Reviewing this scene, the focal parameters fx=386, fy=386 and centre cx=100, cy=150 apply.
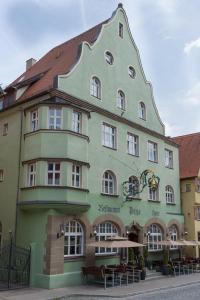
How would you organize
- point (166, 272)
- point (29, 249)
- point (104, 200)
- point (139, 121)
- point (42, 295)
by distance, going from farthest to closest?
point (139, 121)
point (166, 272)
point (104, 200)
point (29, 249)
point (42, 295)

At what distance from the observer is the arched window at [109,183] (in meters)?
25.2

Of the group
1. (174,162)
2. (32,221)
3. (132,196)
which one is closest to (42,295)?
(32,221)

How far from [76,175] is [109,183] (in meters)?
3.94

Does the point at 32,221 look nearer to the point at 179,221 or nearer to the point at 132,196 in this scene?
the point at 132,196

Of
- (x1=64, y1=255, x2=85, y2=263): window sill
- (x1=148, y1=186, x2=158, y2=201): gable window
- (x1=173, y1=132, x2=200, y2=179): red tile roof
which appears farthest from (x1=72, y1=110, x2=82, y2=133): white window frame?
(x1=173, y1=132, x2=200, y2=179): red tile roof

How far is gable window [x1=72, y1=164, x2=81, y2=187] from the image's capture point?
2206 centimetres

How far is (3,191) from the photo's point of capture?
23.7 metres

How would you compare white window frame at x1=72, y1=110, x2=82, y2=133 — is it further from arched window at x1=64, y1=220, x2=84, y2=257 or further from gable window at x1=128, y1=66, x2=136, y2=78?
gable window at x1=128, y1=66, x2=136, y2=78

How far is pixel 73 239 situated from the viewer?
2216 cm

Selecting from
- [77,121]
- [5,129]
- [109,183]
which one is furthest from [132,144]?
[5,129]

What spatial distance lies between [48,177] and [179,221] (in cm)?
1528

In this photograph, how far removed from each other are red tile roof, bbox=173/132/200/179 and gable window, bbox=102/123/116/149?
11005 millimetres

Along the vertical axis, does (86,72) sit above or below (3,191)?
above

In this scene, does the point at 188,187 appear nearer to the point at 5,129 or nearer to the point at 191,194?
the point at 191,194
